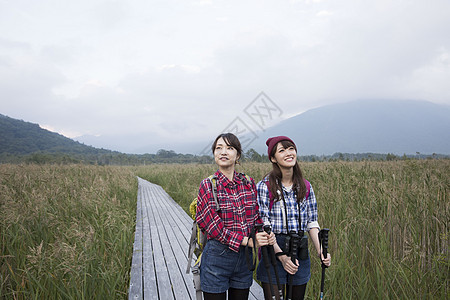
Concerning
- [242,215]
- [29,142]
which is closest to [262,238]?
[242,215]

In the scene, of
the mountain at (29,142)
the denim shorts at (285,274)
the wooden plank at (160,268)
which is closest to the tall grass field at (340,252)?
the wooden plank at (160,268)

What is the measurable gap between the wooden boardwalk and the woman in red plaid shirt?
1.04 metres

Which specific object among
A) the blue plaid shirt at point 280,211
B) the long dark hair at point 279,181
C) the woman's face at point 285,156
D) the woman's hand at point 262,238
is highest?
the woman's face at point 285,156

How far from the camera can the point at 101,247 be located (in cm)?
276

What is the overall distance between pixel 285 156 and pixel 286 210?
34cm

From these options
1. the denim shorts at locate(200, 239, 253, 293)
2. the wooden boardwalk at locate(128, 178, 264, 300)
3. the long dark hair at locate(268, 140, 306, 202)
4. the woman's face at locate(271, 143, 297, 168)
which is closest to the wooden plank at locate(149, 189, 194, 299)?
the wooden boardwalk at locate(128, 178, 264, 300)

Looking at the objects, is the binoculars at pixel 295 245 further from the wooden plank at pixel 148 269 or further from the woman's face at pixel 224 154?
the wooden plank at pixel 148 269

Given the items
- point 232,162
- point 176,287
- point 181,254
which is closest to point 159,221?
point 181,254

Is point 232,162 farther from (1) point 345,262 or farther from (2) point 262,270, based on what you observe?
(1) point 345,262

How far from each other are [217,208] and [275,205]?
37 cm

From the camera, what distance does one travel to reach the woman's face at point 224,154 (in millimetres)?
1442

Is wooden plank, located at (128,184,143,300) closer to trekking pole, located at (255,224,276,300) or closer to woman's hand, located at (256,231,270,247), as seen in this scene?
trekking pole, located at (255,224,276,300)

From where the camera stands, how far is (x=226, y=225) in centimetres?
141

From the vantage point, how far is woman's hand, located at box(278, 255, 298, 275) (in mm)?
1285
